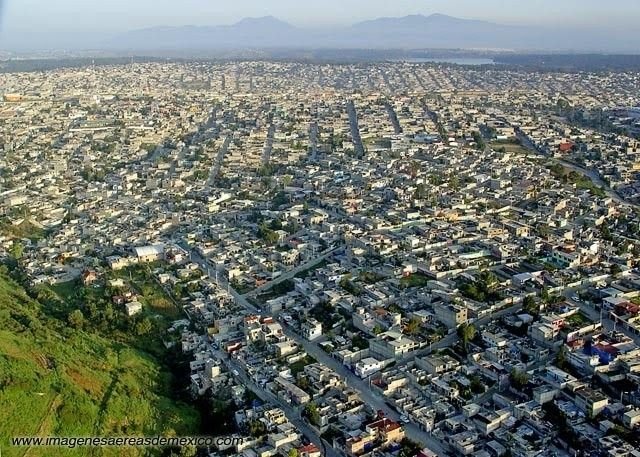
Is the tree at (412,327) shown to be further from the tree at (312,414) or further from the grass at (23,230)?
the grass at (23,230)

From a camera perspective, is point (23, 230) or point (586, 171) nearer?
point (23, 230)

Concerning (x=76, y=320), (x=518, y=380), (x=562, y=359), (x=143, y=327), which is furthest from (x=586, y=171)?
(x=76, y=320)

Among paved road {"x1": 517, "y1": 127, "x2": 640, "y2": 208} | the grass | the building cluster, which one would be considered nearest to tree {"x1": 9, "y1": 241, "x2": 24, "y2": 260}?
the building cluster

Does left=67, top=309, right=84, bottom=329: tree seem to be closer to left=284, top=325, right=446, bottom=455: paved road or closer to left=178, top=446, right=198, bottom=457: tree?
left=284, top=325, right=446, bottom=455: paved road

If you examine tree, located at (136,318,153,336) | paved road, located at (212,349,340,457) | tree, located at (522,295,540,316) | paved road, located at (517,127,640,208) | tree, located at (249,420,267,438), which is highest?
paved road, located at (517,127,640,208)

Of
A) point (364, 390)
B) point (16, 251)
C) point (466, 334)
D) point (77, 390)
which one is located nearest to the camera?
point (77, 390)

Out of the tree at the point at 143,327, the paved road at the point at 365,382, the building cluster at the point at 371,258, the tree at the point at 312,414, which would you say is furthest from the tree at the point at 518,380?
the tree at the point at 143,327

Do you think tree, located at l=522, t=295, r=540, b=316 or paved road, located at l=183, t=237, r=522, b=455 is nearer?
paved road, located at l=183, t=237, r=522, b=455

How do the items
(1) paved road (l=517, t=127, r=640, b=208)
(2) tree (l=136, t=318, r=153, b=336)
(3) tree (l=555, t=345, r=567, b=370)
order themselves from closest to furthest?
(3) tree (l=555, t=345, r=567, b=370) → (2) tree (l=136, t=318, r=153, b=336) → (1) paved road (l=517, t=127, r=640, b=208)

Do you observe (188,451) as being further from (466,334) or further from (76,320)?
(466,334)
